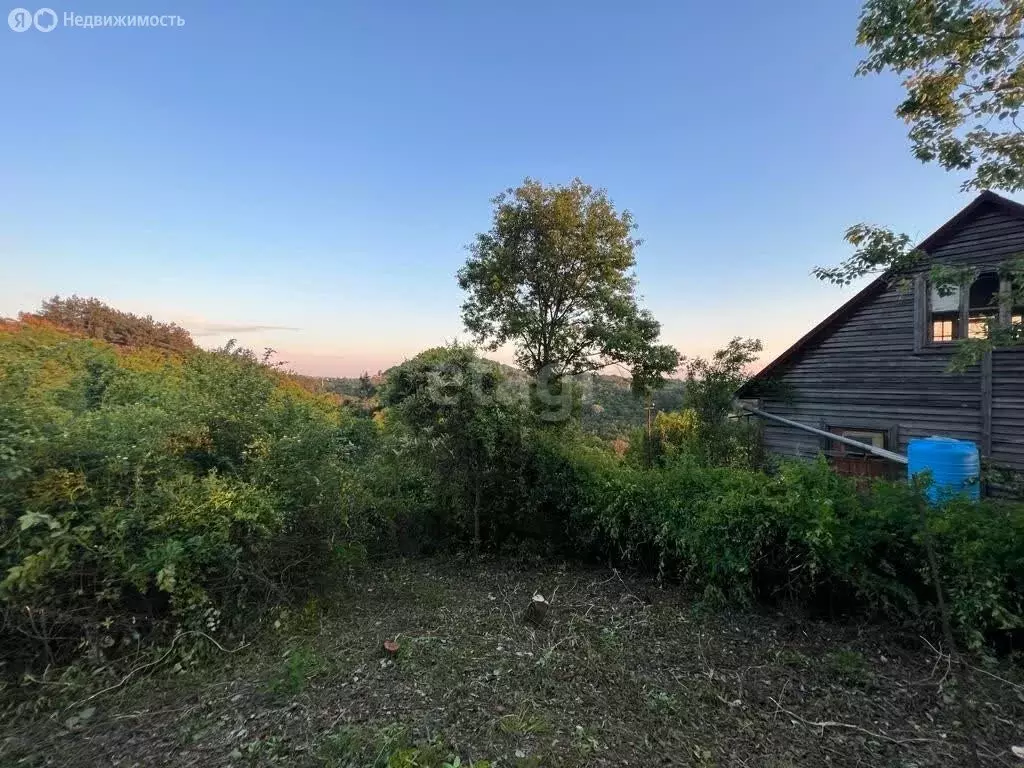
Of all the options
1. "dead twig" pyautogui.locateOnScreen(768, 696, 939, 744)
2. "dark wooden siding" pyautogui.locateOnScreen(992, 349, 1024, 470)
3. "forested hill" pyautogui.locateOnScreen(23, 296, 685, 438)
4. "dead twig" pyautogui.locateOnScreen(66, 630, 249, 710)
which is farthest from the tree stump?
"dark wooden siding" pyautogui.locateOnScreen(992, 349, 1024, 470)

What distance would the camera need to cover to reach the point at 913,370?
7020 mm

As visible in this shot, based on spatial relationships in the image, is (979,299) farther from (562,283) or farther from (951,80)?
(562,283)

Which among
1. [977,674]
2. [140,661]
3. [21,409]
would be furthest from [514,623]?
[21,409]

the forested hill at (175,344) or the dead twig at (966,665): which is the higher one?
the forested hill at (175,344)

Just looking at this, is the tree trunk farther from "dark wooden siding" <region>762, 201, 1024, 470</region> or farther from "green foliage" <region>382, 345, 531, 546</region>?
"dark wooden siding" <region>762, 201, 1024, 470</region>

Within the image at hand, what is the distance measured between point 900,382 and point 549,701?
8261 mm

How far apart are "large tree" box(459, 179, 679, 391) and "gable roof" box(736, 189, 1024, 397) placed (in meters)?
2.49

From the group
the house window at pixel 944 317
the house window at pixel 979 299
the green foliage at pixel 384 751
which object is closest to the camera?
the green foliage at pixel 384 751

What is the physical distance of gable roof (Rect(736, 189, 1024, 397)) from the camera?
246 inches

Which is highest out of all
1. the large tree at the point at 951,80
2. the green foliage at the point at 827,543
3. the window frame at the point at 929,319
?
the large tree at the point at 951,80

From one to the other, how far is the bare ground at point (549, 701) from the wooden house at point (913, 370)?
5.23m

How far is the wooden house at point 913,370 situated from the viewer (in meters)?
6.18

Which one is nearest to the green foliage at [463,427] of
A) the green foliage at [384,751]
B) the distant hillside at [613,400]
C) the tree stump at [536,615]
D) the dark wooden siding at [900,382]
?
the tree stump at [536,615]

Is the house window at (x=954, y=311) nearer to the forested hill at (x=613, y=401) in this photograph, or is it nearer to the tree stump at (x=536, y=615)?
the forested hill at (x=613, y=401)
